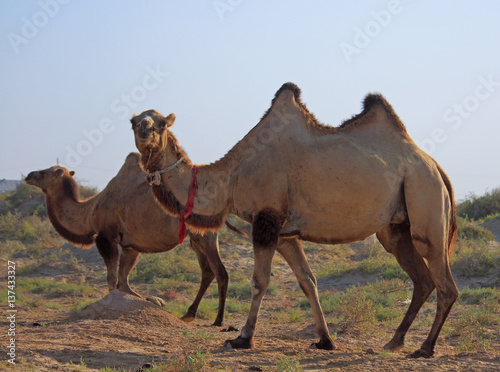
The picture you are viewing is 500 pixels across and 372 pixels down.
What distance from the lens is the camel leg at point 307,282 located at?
6.75 m

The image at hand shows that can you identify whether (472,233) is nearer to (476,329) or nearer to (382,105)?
(476,329)

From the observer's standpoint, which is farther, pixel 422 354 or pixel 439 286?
pixel 439 286

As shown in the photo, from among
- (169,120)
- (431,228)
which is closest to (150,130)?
(169,120)

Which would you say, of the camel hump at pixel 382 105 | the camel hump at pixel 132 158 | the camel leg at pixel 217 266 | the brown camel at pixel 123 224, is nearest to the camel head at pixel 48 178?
the brown camel at pixel 123 224

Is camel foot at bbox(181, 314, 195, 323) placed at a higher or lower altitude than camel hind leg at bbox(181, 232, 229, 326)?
lower

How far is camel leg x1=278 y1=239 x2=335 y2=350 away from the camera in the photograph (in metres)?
6.75

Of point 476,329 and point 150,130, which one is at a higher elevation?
point 150,130

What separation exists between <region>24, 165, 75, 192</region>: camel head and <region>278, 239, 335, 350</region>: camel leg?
5.63 meters

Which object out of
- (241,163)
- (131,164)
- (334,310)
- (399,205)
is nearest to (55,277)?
(131,164)

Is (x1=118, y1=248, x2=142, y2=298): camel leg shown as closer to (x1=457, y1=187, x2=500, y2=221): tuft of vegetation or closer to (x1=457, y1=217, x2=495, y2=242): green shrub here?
(x1=457, y1=217, x2=495, y2=242): green shrub

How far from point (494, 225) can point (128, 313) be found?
14348mm

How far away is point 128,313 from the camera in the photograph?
26.3 feet

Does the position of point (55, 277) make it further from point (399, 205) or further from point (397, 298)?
point (399, 205)

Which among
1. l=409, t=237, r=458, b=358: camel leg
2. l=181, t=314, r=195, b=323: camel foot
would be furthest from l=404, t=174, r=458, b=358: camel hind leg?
l=181, t=314, r=195, b=323: camel foot
